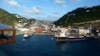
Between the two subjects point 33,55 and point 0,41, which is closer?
point 0,41

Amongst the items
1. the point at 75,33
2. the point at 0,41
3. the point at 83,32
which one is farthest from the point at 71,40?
the point at 0,41

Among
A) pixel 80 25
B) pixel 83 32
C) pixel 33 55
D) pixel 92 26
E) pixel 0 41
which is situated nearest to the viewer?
pixel 0 41

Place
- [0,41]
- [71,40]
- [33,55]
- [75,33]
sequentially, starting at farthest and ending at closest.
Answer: [75,33], [71,40], [33,55], [0,41]

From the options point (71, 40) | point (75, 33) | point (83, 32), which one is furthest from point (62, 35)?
point (83, 32)

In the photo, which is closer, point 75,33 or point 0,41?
point 0,41

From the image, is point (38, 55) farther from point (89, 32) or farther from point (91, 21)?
point (91, 21)

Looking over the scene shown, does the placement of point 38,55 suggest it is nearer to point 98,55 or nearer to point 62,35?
point 98,55

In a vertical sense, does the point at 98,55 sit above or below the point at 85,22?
below

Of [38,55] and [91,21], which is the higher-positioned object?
[91,21]

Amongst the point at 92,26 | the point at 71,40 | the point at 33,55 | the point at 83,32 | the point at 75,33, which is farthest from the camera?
the point at 92,26
